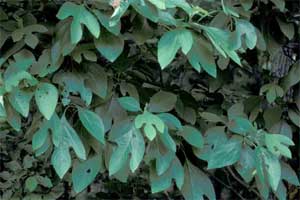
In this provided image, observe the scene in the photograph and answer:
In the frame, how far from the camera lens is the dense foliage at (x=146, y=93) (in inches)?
36.1

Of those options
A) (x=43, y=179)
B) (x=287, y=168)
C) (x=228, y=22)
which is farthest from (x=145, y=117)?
(x=43, y=179)

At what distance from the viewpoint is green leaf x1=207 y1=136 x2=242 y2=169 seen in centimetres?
100

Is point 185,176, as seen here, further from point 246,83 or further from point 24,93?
point 246,83

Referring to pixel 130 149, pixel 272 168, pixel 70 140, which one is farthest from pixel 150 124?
pixel 272 168

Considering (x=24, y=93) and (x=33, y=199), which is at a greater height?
(x=24, y=93)

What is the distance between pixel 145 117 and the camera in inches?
35.9

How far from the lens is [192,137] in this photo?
1065 millimetres

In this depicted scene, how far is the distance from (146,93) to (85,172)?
28cm

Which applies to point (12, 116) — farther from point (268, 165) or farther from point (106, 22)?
point (268, 165)

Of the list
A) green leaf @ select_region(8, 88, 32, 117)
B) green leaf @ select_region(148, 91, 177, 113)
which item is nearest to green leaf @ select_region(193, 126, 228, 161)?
green leaf @ select_region(148, 91, 177, 113)

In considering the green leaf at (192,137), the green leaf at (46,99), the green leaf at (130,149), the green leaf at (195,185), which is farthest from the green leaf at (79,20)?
the green leaf at (195,185)

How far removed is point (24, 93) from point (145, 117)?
252 mm

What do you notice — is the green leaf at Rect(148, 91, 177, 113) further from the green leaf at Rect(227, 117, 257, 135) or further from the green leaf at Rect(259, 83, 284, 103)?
the green leaf at Rect(259, 83, 284, 103)

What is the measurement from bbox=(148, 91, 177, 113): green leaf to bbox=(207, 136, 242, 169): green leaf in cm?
16
